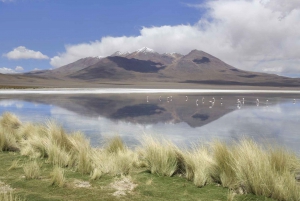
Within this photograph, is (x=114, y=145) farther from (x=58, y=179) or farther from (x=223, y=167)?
(x=223, y=167)

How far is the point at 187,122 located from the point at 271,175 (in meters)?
8.33

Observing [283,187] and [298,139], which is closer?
[283,187]

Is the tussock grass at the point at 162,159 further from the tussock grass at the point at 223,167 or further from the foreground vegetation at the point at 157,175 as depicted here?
the tussock grass at the point at 223,167

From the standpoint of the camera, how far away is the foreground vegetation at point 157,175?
14.1ft

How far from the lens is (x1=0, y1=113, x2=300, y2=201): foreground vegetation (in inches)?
169

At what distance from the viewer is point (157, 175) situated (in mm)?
5426

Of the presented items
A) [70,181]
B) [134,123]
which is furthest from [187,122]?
[70,181]

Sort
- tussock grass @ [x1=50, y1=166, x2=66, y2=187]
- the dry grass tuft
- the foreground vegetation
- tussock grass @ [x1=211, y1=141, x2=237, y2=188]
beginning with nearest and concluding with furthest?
the foreground vegetation
tussock grass @ [x1=50, y1=166, x2=66, y2=187]
tussock grass @ [x1=211, y1=141, x2=237, y2=188]
the dry grass tuft

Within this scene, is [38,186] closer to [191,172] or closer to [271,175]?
[191,172]

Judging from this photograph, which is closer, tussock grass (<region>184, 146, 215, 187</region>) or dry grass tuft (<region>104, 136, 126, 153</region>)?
tussock grass (<region>184, 146, 215, 187</region>)

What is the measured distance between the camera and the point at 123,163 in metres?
5.55

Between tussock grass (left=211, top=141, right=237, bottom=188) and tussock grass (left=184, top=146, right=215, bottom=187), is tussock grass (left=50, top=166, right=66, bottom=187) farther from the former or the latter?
tussock grass (left=211, top=141, right=237, bottom=188)

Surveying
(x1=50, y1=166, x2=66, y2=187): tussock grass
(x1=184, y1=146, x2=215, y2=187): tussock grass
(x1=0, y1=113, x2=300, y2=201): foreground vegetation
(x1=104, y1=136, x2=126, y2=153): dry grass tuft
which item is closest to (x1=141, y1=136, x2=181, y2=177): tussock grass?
(x1=0, y1=113, x2=300, y2=201): foreground vegetation

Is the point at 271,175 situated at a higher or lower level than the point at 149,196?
higher
